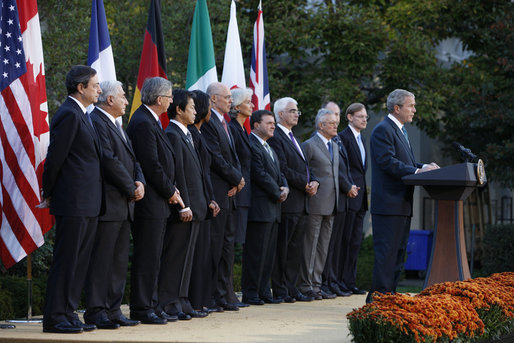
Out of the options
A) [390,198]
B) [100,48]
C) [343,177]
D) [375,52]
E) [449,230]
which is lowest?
[449,230]

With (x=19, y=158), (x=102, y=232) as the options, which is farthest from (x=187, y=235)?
(x=19, y=158)

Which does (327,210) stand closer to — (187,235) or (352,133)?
(352,133)

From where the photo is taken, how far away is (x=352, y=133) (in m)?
11.7

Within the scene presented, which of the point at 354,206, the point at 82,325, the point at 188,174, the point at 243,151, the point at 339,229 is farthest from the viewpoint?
the point at 354,206

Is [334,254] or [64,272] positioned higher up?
[334,254]

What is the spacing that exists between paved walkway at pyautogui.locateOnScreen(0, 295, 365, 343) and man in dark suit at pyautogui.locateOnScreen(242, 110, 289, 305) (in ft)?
1.99

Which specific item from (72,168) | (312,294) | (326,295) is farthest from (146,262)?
(326,295)

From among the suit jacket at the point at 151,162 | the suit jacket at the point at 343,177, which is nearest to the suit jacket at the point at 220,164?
the suit jacket at the point at 151,162

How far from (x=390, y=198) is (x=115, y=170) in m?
2.84

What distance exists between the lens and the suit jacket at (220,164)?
915cm

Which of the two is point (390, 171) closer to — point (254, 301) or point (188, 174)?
point (188, 174)

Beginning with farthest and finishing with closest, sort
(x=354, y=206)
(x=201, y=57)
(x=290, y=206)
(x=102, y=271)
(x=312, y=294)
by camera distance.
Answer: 1. (x=354, y=206)
2. (x=201, y=57)
3. (x=312, y=294)
4. (x=290, y=206)
5. (x=102, y=271)

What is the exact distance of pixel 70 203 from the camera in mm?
7242

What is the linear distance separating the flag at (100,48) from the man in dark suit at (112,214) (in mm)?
1493
